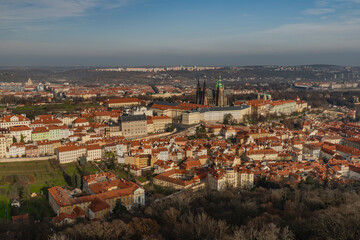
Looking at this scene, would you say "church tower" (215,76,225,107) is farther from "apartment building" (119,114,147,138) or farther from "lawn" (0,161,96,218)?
"lawn" (0,161,96,218)

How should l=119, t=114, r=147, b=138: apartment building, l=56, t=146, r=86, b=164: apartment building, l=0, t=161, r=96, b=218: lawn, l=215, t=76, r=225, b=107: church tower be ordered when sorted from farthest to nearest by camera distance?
l=215, t=76, r=225, b=107: church tower → l=119, t=114, r=147, b=138: apartment building → l=56, t=146, r=86, b=164: apartment building → l=0, t=161, r=96, b=218: lawn

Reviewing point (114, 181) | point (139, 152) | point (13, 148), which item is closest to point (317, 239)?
point (114, 181)

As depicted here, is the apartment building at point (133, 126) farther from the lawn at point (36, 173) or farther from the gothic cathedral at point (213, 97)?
the gothic cathedral at point (213, 97)

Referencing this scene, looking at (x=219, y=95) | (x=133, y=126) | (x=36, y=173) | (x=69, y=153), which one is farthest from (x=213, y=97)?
(x=36, y=173)

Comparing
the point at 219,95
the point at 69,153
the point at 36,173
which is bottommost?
the point at 36,173

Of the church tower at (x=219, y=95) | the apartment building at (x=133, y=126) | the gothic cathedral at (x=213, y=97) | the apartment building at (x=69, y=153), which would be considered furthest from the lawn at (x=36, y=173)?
the church tower at (x=219, y=95)

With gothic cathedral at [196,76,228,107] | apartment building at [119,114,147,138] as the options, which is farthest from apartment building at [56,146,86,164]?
gothic cathedral at [196,76,228,107]

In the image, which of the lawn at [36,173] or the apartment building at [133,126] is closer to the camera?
the lawn at [36,173]

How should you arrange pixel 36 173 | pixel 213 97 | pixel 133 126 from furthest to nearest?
pixel 213 97 → pixel 133 126 → pixel 36 173

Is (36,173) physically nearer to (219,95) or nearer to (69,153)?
(69,153)
